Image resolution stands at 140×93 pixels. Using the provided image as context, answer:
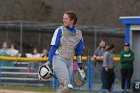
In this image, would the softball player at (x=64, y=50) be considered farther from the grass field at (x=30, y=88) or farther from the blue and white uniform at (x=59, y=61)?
the grass field at (x=30, y=88)

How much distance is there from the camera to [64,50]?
12359mm

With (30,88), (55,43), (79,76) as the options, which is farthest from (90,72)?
(55,43)

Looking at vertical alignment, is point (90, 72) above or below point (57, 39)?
below

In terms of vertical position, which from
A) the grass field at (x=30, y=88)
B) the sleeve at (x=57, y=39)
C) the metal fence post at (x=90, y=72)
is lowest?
the grass field at (x=30, y=88)

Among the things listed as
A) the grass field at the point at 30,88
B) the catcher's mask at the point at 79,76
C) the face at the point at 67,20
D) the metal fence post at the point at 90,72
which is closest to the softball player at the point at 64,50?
the face at the point at 67,20

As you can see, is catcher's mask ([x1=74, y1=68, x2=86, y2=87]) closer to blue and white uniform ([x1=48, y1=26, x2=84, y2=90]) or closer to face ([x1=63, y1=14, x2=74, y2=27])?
blue and white uniform ([x1=48, y1=26, x2=84, y2=90])

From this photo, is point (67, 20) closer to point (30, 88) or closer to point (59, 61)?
point (59, 61)

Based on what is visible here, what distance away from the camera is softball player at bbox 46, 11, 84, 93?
484 inches

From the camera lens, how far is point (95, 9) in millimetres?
40812

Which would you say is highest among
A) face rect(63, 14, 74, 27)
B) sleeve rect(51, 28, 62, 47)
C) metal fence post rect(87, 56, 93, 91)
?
face rect(63, 14, 74, 27)

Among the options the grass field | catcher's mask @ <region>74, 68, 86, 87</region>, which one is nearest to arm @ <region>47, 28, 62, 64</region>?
catcher's mask @ <region>74, 68, 86, 87</region>

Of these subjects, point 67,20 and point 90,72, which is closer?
point 67,20

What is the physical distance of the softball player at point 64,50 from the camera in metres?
12.3

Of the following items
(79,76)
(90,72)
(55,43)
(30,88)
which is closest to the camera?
(55,43)
